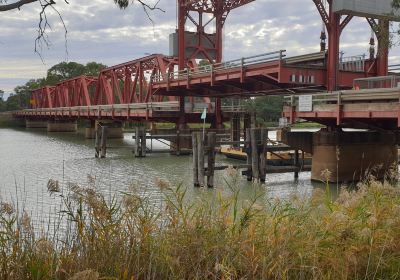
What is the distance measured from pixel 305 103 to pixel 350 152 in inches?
128

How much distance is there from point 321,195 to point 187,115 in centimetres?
3792

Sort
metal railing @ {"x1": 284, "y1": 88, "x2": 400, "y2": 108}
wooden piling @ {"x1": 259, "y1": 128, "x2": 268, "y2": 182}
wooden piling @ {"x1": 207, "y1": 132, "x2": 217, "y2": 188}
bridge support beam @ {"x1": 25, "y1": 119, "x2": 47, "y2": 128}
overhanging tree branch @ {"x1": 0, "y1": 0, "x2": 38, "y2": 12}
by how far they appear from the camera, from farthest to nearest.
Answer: bridge support beam @ {"x1": 25, "y1": 119, "x2": 47, "y2": 128} < wooden piling @ {"x1": 259, "y1": 128, "x2": 268, "y2": 182} < wooden piling @ {"x1": 207, "y1": 132, "x2": 217, "y2": 188} < metal railing @ {"x1": 284, "y1": 88, "x2": 400, "y2": 108} < overhanging tree branch @ {"x1": 0, "y1": 0, "x2": 38, "y2": 12}

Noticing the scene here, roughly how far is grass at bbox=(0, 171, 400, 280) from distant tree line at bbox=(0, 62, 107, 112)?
118589 mm

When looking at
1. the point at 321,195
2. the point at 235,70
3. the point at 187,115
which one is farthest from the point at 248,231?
the point at 187,115

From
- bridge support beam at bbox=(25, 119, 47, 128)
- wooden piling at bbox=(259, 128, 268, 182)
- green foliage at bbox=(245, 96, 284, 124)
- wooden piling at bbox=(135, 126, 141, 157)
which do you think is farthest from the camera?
bridge support beam at bbox=(25, 119, 47, 128)

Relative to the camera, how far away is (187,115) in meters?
44.2

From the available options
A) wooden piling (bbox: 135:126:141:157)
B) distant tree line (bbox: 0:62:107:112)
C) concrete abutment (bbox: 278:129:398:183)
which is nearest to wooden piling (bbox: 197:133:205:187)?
concrete abutment (bbox: 278:129:398:183)

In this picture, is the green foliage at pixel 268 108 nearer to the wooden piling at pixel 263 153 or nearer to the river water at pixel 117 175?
the river water at pixel 117 175

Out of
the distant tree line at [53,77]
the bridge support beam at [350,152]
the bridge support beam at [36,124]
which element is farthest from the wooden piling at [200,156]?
the distant tree line at [53,77]

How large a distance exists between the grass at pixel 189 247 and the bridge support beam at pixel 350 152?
1604 centimetres

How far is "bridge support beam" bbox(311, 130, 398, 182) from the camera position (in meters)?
21.9

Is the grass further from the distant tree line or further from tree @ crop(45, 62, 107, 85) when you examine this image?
tree @ crop(45, 62, 107, 85)

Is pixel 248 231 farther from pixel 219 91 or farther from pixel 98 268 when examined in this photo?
pixel 219 91

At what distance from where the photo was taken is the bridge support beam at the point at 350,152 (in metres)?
21.9
